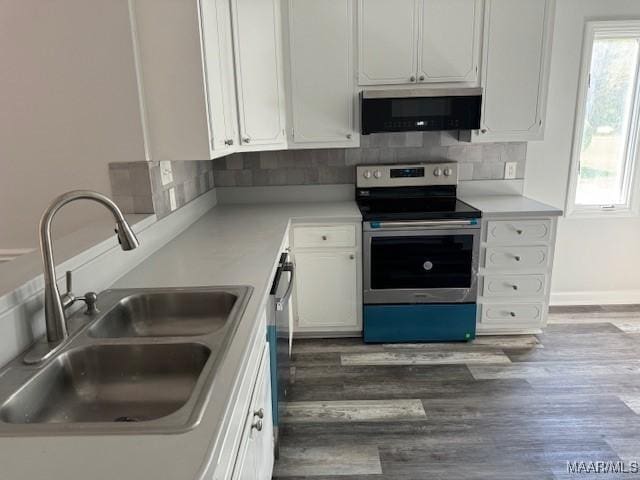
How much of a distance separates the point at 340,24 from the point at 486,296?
6.36 ft

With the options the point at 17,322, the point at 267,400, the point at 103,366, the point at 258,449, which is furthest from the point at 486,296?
the point at 17,322

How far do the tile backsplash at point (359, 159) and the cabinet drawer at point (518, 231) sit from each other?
2.00 feet

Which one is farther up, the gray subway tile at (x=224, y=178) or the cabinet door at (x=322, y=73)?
the cabinet door at (x=322, y=73)

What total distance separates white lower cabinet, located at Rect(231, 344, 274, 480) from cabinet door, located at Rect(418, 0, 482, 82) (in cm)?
211

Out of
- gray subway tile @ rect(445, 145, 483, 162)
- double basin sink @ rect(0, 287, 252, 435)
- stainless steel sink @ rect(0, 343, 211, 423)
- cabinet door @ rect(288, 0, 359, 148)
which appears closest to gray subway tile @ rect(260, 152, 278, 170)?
cabinet door @ rect(288, 0, 359, 148)

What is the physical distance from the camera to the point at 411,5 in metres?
2.79

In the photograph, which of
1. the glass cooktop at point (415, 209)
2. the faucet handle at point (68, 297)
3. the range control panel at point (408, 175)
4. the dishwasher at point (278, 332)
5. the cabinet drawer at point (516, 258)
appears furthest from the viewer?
the range control panel at point (408, 175)

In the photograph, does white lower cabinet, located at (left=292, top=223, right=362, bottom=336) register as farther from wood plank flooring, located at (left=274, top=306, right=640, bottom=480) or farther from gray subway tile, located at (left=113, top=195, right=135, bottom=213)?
gray subway tile, located at (left=113, top=195, right=135, bottom=213)

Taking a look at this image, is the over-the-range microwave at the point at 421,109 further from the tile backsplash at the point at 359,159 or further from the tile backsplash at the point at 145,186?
the tile backsplash at the point at 145,186

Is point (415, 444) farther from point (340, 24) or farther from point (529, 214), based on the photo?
point (340, 24)

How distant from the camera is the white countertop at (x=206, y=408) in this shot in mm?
775

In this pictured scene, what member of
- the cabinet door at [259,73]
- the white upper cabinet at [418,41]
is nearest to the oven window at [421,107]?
the white upper cabinet at [418,41]

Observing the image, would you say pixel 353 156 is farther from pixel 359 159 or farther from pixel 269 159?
pixel 269 159

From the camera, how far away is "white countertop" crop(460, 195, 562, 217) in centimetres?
281
